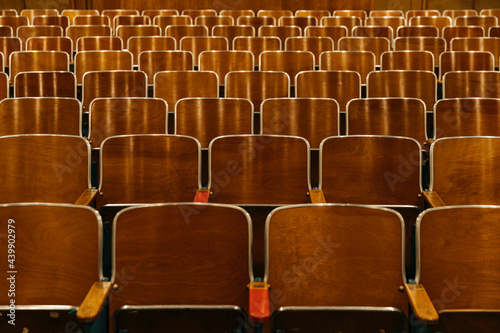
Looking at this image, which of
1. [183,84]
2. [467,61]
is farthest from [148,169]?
[467,61]

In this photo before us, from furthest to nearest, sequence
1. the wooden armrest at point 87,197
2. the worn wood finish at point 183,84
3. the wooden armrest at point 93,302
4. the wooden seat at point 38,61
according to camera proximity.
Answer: the wooden seat at point 38,61 < the worn wood finish at point 183,84 < the wooden armrest at point 87,197 < the wooden armrest at point 93,302

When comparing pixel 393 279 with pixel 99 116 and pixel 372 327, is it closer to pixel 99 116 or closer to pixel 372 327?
pixel 372 327

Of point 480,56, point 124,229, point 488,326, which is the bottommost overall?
point 488,326

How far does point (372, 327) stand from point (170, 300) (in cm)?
24

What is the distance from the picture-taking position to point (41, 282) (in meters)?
0.66

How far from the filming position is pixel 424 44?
1753 millimetres

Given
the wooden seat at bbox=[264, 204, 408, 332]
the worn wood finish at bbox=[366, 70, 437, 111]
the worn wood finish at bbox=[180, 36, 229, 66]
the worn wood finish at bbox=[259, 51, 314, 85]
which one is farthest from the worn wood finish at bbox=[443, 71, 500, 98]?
the wooden seat at bbox=[264, 204, 408, 332]

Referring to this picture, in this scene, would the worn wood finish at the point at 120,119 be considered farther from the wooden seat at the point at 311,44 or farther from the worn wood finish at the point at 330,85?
the wooden seat at the point at 311,44

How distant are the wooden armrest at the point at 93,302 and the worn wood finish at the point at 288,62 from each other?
102 centimetres

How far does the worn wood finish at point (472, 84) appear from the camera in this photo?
1348 millimetres

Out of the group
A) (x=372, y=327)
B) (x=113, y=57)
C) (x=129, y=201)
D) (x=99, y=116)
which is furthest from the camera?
(x=113, y=57)

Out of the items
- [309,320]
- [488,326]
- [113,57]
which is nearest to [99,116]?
→ [113,57]

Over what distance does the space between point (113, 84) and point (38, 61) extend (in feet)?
1.10

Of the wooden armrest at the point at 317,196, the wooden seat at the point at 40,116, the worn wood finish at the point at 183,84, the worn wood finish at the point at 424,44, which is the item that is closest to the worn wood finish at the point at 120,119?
the wooden seat at the point at 40,116
